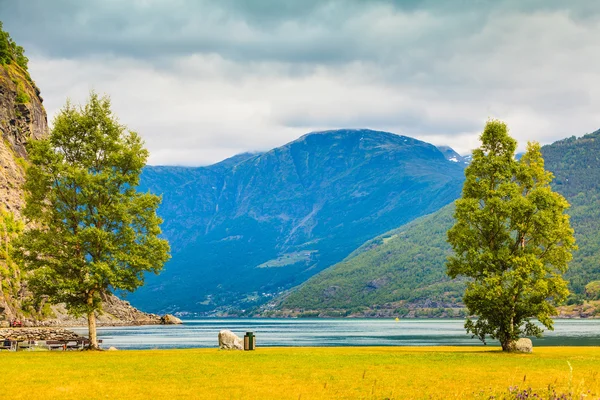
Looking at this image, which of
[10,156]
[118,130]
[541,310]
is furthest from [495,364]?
[10,156]

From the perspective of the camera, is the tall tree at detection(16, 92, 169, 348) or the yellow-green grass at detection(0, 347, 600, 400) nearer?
the yellow-green grass at detection(0, 347, 600, 400)

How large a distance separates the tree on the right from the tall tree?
25.7 metres

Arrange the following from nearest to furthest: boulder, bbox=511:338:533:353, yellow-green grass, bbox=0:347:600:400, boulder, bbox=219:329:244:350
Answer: yellow-green grass, bbox=0:347:600:400 → boulder, bbox=511:338:533:353 → boulder, bbox=219:329:244:350

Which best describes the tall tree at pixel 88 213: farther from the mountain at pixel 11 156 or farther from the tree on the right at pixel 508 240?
the mountain at pixel 11 156

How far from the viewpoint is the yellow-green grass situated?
2967 centimetres

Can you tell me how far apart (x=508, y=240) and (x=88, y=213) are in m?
35.0

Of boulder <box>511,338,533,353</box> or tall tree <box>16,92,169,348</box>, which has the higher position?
tall tree <box>16,92,169,348</box>

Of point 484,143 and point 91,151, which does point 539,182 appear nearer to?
point 484,143

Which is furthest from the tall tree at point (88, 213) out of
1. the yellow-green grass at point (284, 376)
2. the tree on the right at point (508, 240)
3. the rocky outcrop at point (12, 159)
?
the rocky outcrop at point (12, 159)

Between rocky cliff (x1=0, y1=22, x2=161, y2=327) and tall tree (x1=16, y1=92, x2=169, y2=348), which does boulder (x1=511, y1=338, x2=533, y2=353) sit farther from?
rocky cliff (x1=0, y1=22, x2=161, y2=327)

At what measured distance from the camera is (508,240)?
54.4 metres

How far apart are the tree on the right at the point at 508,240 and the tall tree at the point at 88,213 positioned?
25686mm

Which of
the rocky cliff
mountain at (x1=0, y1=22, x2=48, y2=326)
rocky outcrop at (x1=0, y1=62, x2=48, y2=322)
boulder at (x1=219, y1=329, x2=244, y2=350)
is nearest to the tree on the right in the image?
boulder at (x1=219, y1=329, x2=244, y2=350)

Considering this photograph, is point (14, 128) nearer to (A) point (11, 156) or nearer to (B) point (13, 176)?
(A) point (11, 156)
